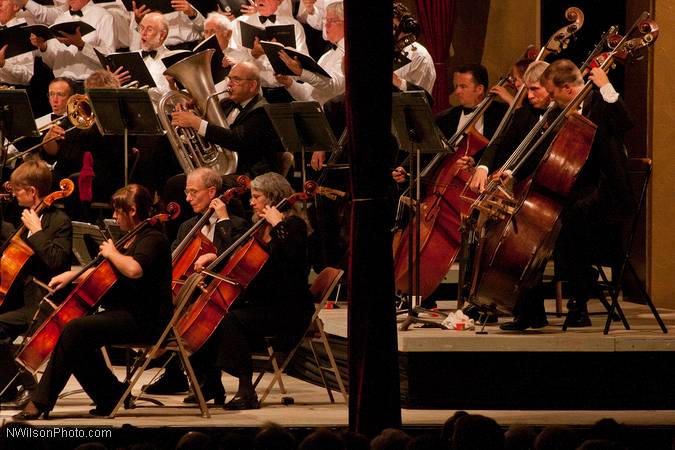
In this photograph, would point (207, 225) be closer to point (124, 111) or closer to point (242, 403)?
point (124, 111)

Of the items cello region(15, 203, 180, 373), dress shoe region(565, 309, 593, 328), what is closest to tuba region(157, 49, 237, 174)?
cello region(15, 203, 180, 373)

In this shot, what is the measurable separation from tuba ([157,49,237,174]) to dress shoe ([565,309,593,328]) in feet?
8.32

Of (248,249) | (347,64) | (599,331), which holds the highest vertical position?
(347,64)

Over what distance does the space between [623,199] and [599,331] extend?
0.64 metres

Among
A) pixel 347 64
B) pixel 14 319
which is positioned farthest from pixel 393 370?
pixel 14 319

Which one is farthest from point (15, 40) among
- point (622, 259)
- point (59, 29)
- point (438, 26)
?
point (622, 259)

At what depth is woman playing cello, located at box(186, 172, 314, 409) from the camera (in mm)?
5914

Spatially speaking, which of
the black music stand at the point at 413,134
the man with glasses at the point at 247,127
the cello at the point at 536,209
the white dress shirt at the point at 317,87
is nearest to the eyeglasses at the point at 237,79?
the man with glasses at the point at 247,127

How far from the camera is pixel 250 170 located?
25.0 feet

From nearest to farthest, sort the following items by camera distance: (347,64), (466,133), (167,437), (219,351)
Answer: (347,64)
(167,437)
(219,351)
(466,133)

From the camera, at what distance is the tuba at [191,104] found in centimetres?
762

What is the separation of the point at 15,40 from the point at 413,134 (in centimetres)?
285

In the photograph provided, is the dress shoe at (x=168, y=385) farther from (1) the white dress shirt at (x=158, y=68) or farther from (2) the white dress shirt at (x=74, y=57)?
(2) the white dress shirt at (x=74, y=57)

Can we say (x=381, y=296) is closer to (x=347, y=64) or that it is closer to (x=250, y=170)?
(x=347, y=64)
